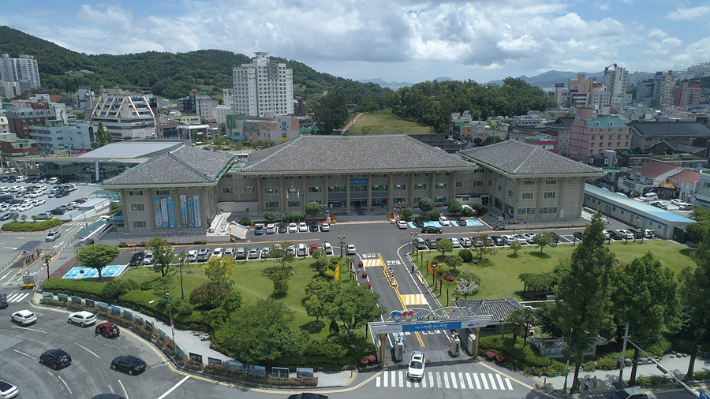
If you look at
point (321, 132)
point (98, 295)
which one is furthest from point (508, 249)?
point (321, 132)

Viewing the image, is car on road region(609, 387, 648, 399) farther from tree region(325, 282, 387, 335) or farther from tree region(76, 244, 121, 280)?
tree region(76, 244, 121, 280)

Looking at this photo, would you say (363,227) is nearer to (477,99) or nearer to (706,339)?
(706,339)

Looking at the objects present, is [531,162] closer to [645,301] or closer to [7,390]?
[645,301]

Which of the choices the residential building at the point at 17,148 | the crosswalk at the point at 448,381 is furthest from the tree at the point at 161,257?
the residential building at the point at 17,148

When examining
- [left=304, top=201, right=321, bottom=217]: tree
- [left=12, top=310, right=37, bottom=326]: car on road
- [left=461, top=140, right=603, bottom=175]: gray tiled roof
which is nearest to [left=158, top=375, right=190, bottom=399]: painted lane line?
[left=12, top=310, right=37, bottom=326]: car on road

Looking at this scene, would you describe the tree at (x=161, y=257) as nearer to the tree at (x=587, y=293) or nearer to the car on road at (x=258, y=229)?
the car on road at (x=258, y=229)
